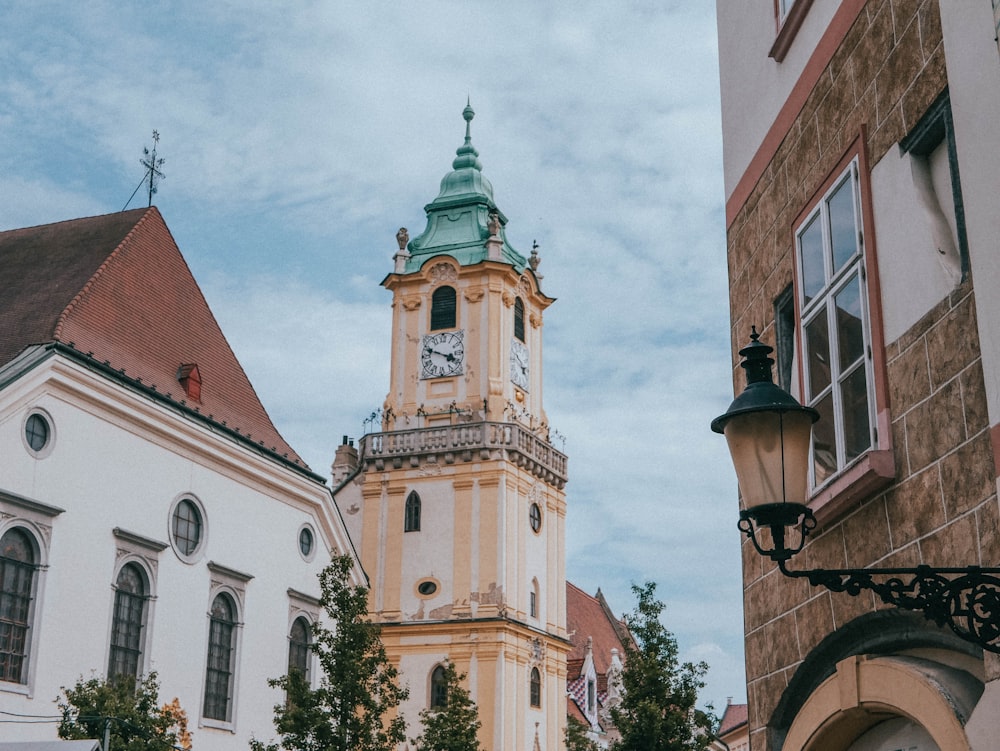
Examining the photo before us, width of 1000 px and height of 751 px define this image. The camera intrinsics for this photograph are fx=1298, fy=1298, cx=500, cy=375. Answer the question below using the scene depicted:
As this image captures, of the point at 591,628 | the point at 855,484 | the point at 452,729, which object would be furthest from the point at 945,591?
the point at 591,628

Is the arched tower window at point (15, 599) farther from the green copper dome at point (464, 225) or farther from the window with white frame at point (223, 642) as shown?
the green copper dome at point (464, 225)

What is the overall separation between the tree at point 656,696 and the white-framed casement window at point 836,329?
20.5 m

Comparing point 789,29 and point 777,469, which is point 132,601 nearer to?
point 789,29

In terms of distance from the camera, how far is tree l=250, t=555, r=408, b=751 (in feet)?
71.3

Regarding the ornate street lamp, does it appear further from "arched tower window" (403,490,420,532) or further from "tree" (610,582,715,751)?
"arched tower window" (403,490,420,532)

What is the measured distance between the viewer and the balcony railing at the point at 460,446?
47.0 m

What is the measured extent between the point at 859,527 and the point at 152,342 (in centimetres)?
2354

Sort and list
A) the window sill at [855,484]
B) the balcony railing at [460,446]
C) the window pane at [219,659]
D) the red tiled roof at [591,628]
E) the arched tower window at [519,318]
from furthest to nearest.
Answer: the red tiled roof at [591,628] → the arched tower window at [519,318] → the balcony railing at [460,446] → the window pane at [219,659] → the window sill at [855,484]

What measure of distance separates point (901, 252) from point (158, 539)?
21.3 metres

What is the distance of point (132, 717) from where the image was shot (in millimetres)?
20312

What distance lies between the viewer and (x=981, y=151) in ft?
16.2

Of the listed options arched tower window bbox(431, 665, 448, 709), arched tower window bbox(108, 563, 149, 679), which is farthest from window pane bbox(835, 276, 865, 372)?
arched tower window bbox(431, 665, 448, 709)

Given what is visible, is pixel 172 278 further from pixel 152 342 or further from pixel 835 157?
pixel 835 157

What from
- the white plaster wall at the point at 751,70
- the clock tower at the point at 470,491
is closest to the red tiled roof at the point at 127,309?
the clock tower at the point at 470,491
